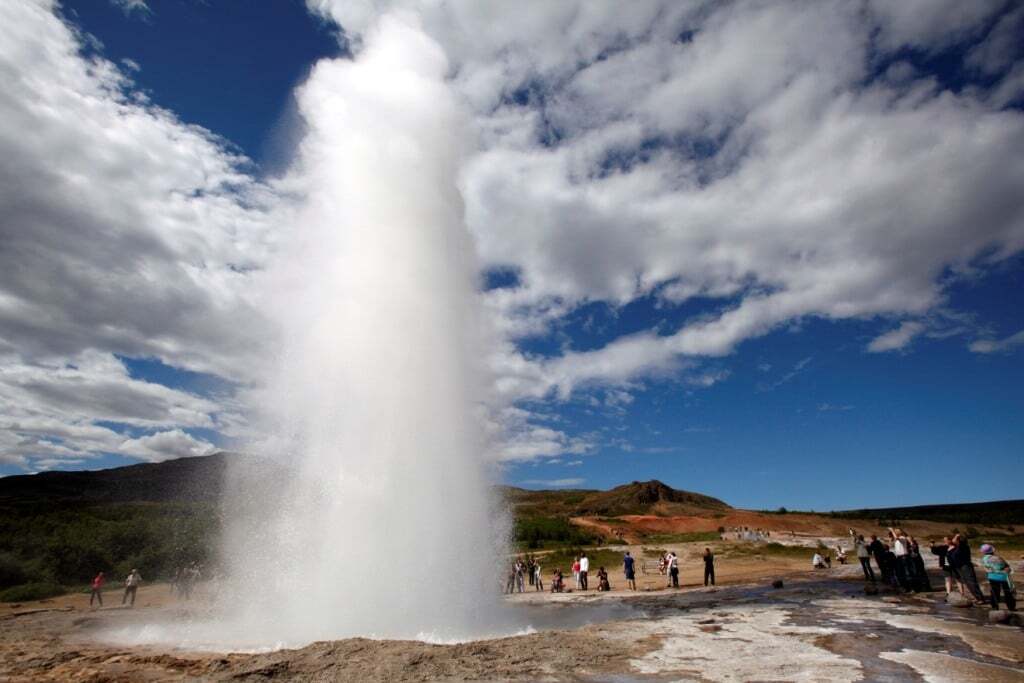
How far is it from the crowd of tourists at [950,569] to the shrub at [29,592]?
28.1 meters

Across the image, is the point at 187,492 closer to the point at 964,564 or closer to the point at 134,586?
the point at 134,586

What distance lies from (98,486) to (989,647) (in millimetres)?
130710

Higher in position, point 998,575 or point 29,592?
point 998,575

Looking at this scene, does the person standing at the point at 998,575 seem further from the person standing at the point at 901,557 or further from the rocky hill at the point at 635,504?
the rocky hill at the point at 635,504

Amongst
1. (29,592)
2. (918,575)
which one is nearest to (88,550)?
(29,592)

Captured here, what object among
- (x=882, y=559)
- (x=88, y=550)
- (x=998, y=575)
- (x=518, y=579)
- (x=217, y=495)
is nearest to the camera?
(x=998, y=575)

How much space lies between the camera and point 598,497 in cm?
8281

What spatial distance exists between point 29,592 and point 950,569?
29.0m

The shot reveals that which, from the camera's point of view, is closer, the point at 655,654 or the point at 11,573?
the point at 655,654

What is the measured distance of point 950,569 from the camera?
42.2ft

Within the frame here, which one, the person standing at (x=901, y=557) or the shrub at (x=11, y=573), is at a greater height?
the person standing at (x=901, y=557)

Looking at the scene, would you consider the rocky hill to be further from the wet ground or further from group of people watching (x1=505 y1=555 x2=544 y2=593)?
the wet ground

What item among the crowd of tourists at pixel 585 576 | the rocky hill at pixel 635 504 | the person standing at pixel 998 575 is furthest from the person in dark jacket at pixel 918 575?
the rocky hill at pixel 635 504

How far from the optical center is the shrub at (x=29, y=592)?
2144cm
